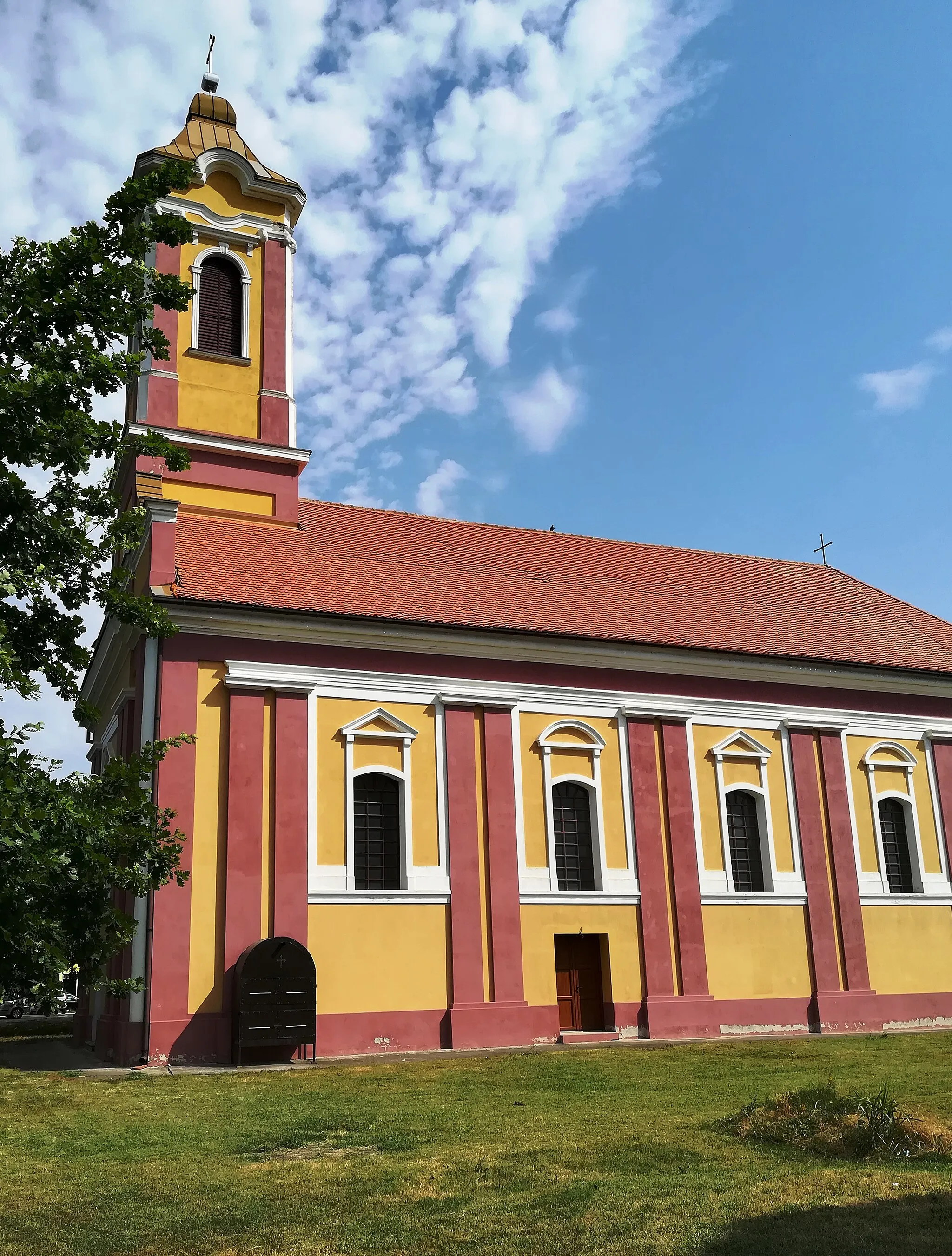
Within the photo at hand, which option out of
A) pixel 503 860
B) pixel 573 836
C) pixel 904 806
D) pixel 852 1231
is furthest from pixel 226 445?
pixel 852 1231

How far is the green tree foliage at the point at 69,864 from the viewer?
6.45 metres

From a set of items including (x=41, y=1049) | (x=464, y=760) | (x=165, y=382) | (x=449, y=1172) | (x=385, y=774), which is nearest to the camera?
(x=449, y=1172)

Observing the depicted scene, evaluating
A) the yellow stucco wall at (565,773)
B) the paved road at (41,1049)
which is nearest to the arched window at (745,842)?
the yellow stucco wall at (565,773)

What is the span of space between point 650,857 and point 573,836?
162cm

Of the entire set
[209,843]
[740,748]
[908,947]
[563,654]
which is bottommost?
[908,947]

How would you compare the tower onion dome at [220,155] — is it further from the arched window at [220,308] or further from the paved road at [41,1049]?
the paved road at [41,1049]

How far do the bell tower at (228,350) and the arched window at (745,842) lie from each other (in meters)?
11.4

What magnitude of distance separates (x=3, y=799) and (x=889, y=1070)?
518 inches

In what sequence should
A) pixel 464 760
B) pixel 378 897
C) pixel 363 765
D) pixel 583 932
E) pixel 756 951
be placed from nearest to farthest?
pixel 378 897, pixel 363 765, pixel 464 760, pixel 583 932, pixel 756 951

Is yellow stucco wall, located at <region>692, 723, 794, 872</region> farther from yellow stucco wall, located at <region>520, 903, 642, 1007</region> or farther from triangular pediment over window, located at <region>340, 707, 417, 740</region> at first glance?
triangular pediment over window, located at <region>340, 707, 417, 740</region>

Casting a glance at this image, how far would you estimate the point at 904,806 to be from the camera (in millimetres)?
25984

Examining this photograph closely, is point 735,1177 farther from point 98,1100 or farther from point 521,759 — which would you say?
point 521,759

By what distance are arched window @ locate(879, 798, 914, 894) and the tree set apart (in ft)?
68.1

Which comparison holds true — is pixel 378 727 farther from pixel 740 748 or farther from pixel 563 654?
pixel 740 748
